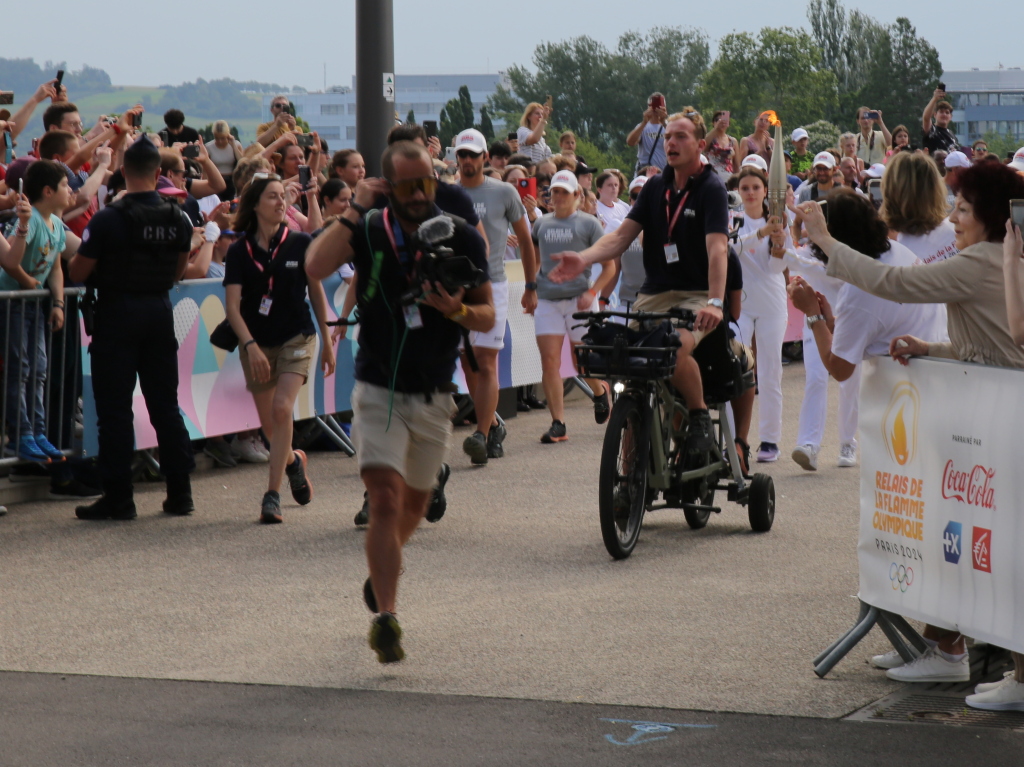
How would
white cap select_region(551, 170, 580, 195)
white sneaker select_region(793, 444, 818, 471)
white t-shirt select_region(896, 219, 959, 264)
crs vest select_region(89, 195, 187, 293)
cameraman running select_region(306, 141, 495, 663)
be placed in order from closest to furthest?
cameraman running select_region(306, 141, 495, 663) → white t-shirt select_region(896, 219, 959, 264) → crs vest select_region(89, 195, 187, 293) → white sneaker select_region(793, 444, 818, 471) → white cap select_region(551, 170, 580, 195)

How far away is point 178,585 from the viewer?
7.18 m

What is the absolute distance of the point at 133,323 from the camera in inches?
349

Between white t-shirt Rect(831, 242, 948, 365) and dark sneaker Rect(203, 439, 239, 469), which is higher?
white t-shirt Rect(831, 242, 948, 365)

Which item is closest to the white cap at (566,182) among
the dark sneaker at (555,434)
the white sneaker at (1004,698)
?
the dark sneaker at (555,434)

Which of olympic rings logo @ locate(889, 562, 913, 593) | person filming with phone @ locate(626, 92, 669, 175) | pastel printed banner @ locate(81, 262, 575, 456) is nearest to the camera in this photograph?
olympic rings logo @ locate(889, 562, 913, 593)

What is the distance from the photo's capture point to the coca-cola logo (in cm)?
489

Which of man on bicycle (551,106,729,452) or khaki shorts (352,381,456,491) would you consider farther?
man on bicycle (551,106,729,452)

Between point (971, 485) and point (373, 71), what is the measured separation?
849cm

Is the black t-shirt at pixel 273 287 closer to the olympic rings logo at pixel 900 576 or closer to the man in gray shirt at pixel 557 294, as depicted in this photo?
the man in gray shirt at pixel 557 294

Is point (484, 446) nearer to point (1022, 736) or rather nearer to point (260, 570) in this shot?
point (260, 570)

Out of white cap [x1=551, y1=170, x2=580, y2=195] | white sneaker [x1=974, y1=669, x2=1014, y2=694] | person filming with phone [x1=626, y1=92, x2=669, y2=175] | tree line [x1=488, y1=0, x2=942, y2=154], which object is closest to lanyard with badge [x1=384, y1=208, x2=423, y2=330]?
white sneaker [x1=974, y1=669, x2=1014, y2=694]

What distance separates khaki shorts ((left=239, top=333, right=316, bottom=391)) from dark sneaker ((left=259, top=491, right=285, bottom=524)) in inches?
28.8

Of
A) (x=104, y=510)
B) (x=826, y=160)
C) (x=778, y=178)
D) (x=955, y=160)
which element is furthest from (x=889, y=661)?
(x=826, y=160)

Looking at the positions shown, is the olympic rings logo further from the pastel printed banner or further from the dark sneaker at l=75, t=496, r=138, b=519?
the dark sneaker at l=75, t=496, r=138, b=519
